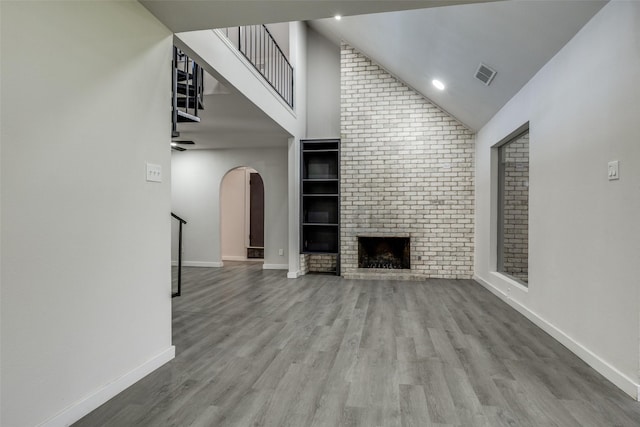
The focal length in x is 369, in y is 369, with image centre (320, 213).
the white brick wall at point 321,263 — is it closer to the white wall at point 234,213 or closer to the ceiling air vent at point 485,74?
the white wall at point 234,213

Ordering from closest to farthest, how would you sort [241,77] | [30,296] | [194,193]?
[30,296] < [241,77] < [194,193]

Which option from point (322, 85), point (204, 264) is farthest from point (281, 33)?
point (204, 264)

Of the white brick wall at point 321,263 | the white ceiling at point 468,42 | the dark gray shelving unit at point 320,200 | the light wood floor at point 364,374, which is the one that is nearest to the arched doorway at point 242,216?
the white brick wall at point 321,263

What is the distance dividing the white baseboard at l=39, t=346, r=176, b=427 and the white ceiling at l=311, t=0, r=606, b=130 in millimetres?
3672

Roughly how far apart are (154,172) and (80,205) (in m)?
0.61

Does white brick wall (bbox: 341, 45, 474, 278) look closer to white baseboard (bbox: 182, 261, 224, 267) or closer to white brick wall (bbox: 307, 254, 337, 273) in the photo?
white brick wall (bbox: 307, 254, 337, 273)

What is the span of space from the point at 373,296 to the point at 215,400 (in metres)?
3.09

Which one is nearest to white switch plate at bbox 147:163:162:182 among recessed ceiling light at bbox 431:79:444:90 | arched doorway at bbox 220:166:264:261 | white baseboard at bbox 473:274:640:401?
white baseboard at bbox 473:274:640:401

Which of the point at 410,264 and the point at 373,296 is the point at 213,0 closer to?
the point at 373,296

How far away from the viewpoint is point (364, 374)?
7.95ft

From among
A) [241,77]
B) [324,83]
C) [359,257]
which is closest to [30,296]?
[241,77]

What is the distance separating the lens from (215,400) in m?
2.08

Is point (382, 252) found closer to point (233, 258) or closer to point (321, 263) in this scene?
point (321, 263)

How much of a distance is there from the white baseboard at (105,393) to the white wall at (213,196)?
185 inches
